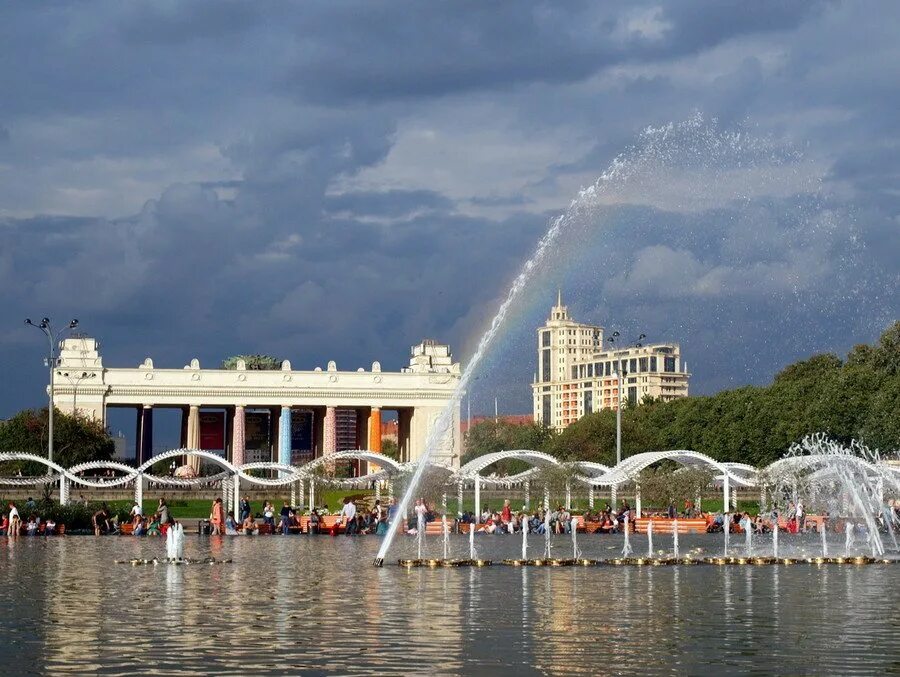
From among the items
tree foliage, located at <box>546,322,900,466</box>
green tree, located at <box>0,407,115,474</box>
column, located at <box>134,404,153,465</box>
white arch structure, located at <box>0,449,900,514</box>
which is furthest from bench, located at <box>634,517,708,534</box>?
column, located at <box>134,404,153,465</box>

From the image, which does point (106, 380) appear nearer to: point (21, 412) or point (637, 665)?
point (21, 412)

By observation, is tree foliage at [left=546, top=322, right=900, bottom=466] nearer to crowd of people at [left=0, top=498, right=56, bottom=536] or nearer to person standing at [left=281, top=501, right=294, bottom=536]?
person standing at [left=281, top=501, right=294, bottom=536]

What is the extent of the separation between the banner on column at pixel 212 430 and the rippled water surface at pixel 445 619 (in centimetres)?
10968

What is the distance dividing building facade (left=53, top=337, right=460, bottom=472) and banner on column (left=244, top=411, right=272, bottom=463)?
3.44m

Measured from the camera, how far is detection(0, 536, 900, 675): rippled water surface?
1845 cm

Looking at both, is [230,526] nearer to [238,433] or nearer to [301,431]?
[238,433]

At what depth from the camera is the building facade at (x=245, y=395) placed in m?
134

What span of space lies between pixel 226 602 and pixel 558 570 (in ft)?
36.1

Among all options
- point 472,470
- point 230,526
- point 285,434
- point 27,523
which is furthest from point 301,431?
point 27,523

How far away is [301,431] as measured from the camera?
157 m

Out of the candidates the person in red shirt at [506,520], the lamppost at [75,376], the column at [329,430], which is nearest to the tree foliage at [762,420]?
the column at [329,430]

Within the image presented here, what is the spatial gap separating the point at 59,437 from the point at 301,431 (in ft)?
173

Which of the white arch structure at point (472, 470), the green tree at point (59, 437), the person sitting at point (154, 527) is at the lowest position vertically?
the person sitting at point (154, 527)

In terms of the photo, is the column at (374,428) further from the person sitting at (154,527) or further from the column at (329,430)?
the person sitting at (154,527)
